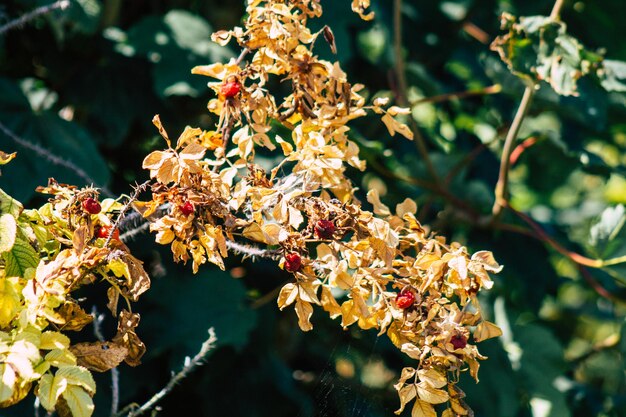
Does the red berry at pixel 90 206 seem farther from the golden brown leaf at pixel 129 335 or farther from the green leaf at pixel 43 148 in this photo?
the green leaf at pixel 43 148

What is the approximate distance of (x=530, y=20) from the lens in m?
1.13

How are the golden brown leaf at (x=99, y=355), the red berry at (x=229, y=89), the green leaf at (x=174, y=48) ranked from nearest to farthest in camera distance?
the golden brown leaf at (x=99, y=355), the red berry at (x=229, y=89), the green leaf at (x=174, y=48)

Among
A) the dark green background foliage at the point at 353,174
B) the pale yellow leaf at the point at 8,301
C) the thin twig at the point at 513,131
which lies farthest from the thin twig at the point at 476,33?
the pale yellow leaf at the point at 8,301

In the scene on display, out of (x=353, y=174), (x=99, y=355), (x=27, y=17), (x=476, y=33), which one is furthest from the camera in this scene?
(x=476, y=33)

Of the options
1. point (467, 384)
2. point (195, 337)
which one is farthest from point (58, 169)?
point (467, 384)

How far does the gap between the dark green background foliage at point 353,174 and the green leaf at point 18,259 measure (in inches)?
18.6

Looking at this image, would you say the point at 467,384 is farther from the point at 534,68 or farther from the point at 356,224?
the point at 356,224

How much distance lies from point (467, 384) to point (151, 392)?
1.84ft

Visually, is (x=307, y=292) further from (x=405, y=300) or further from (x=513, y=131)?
(x=513, y=131)

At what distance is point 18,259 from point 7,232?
0.16 feet

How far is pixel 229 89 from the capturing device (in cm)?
77

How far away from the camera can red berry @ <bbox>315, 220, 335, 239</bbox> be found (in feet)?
2.26

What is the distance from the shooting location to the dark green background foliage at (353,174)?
4.47 feet

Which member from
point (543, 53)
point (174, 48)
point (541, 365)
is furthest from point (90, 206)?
point (541, 365)
